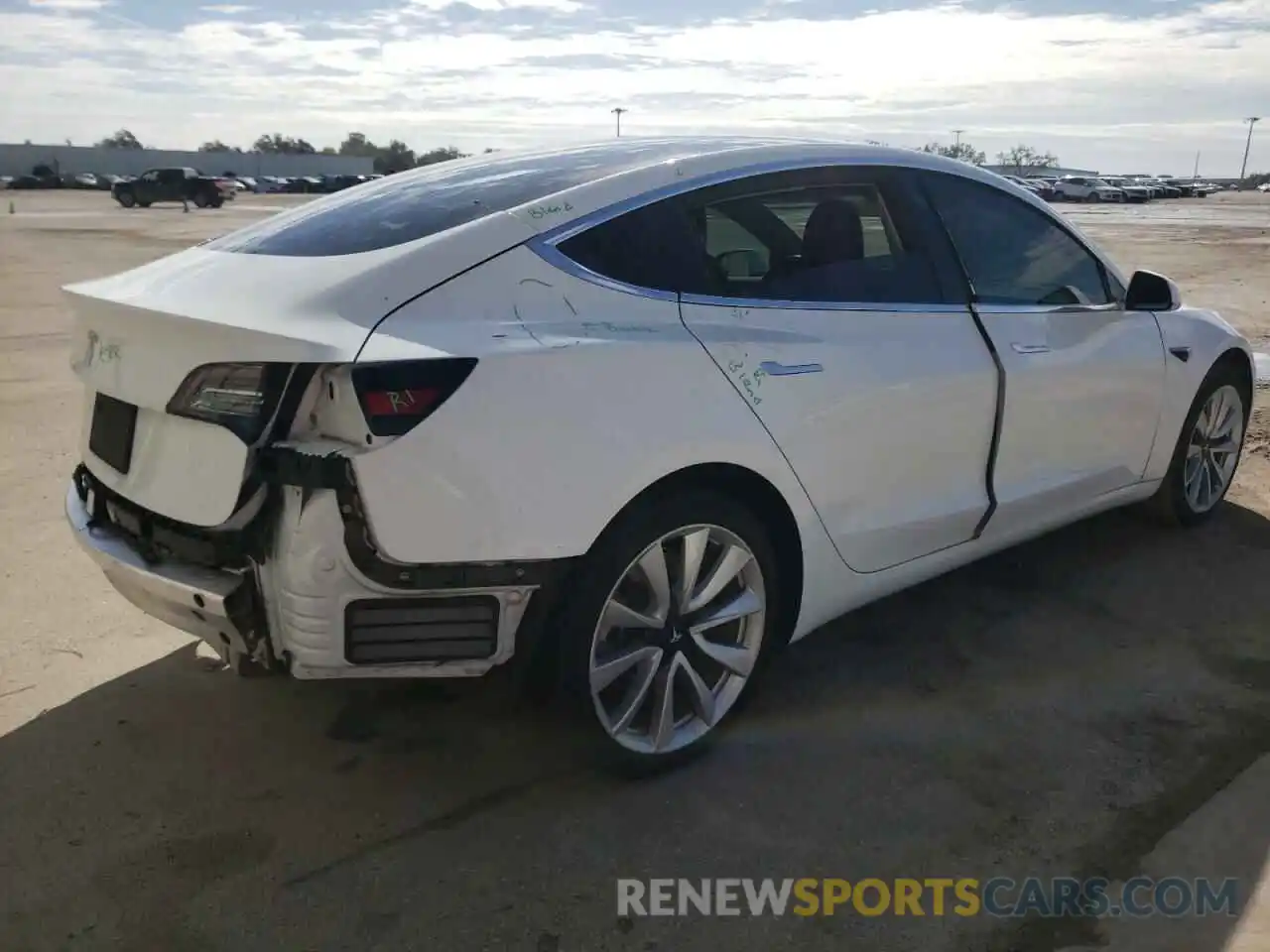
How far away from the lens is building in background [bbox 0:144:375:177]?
88688mm

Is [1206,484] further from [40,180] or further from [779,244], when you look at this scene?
[40,180]

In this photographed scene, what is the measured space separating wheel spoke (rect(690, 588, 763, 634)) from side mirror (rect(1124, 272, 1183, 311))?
87.7 inches

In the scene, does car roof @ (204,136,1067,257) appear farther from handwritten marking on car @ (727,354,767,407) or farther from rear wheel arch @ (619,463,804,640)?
rear wheel arch @ (619,463,804,640)

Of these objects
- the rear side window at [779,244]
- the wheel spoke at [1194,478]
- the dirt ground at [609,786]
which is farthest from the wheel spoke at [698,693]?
the wheel spoke at [1194,478]

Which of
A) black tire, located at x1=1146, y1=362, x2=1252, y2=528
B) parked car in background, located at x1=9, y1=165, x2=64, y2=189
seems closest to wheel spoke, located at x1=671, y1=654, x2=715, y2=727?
black tire, located at x1=1146, y1=362, x2=1252, y2=528

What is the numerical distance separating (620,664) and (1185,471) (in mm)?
3230

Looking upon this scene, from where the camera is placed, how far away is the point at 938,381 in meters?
3.34

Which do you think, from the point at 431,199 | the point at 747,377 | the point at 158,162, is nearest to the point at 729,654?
the point at 747,377

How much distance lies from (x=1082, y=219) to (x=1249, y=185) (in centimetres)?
10115

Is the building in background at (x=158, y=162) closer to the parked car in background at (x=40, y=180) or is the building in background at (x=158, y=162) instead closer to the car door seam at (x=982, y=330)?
the parked car in background at (x=40, y=180)

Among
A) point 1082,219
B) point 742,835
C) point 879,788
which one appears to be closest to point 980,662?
point 879,788

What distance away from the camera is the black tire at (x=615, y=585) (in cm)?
260

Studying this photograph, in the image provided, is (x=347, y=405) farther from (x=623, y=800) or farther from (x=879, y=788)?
(x=879, y=788)

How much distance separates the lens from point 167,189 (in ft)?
155
